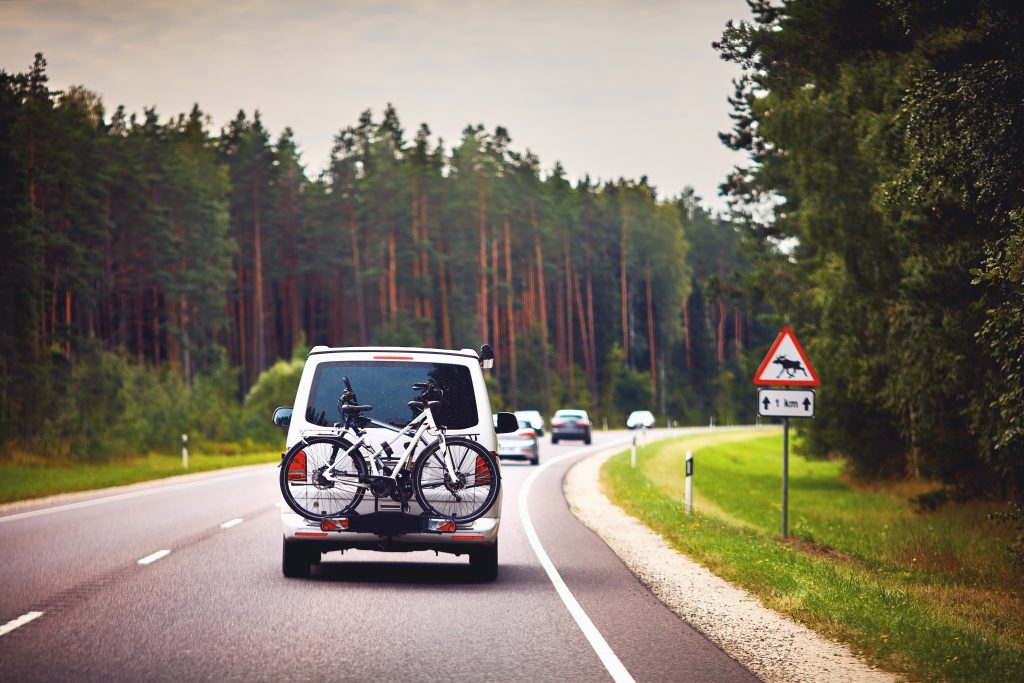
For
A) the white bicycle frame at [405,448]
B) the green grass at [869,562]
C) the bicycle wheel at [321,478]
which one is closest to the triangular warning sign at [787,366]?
the green grass at [869,562]

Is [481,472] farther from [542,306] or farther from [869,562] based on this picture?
[542,306]

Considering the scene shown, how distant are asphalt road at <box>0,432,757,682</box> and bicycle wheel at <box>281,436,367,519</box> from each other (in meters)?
0.75

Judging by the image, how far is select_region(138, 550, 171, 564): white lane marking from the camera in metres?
13.4

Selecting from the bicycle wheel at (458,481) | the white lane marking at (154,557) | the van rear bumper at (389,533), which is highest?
the bicycle wheel at (458,481)

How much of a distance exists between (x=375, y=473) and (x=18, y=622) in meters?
3.37

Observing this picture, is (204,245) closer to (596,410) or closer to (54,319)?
(54,319)

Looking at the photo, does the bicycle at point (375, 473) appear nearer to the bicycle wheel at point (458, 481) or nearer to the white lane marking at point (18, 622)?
the bicycle wheel at point (458, 481)

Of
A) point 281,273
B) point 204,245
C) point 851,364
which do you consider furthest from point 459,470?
point 281,273

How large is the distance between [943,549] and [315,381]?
12.6 meters

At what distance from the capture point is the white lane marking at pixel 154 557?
1341 centimetres

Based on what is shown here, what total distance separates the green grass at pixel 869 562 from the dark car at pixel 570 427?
1835 cm

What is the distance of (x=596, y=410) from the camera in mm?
103375

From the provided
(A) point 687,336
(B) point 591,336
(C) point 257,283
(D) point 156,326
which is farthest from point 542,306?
(D) point 156,326

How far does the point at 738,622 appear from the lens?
32.9 ft
